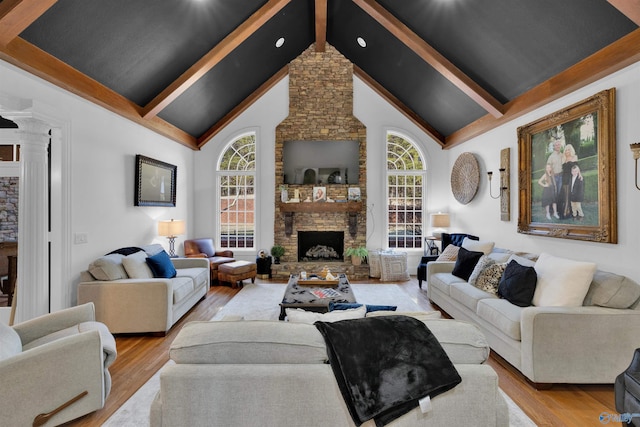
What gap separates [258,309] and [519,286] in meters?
3.12

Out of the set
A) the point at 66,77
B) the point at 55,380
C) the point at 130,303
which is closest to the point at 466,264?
the point at 130,303

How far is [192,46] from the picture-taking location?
172 inches

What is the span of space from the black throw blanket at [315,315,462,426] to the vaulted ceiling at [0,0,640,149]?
9.71 feet

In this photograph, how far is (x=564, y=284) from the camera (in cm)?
273

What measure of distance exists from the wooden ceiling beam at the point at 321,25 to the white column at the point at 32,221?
395cm

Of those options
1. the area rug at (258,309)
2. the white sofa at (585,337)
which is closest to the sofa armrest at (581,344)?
the white sofa at (585,337)

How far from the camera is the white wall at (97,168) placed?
320 centimetres

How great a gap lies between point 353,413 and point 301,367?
277mm

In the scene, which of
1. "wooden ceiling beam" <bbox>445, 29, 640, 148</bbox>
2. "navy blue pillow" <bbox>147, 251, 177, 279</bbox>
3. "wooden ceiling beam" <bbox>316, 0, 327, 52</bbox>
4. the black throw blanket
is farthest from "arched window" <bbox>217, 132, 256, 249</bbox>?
the black throw blanket

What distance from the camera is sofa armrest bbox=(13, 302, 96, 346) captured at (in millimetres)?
2283

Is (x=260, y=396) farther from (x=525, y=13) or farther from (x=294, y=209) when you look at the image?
(x=294, y=209)

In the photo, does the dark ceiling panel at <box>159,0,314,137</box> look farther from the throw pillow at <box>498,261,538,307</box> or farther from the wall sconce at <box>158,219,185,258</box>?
the throw pillow at <box>498,261,538,307</box>

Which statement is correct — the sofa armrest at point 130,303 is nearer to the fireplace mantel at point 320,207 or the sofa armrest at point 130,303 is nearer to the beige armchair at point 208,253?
the beige armchair at point 208,253

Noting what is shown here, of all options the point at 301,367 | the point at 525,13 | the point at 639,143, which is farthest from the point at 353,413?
the point at 525,13
